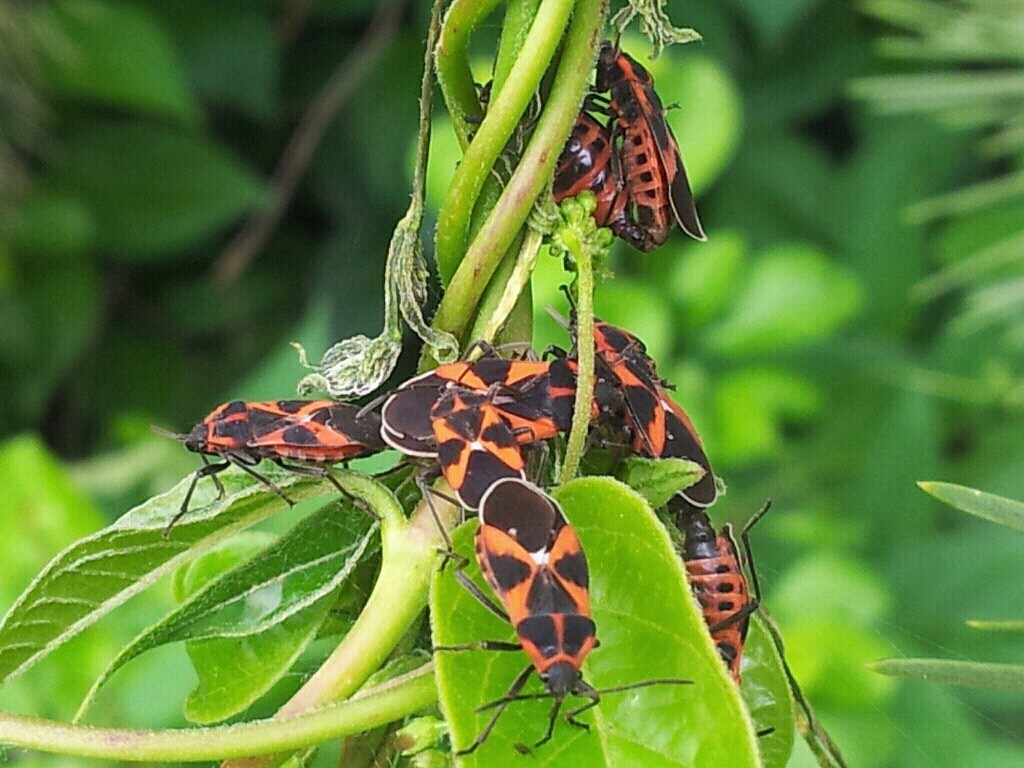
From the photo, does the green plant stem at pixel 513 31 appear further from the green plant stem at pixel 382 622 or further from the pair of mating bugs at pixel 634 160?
the green plant stem at pixel 382 622

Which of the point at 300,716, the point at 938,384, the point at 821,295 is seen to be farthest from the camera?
the point at 938,384

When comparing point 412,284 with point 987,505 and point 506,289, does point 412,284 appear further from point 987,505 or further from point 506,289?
point 987,505

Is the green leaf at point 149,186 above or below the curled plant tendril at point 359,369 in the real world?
below

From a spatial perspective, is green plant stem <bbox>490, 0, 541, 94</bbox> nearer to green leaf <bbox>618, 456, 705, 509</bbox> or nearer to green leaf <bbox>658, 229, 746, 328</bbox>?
green leaf <bbox>618, 456, 705, 509</bbox>

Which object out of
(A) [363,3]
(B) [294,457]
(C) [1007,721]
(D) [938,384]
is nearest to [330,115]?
(A) [363,3]

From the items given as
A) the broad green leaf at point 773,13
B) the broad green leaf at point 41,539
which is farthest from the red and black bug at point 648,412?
the broad green leaf at point 773,13

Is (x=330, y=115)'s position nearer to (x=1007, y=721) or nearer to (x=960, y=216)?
(x=960, y=216)
